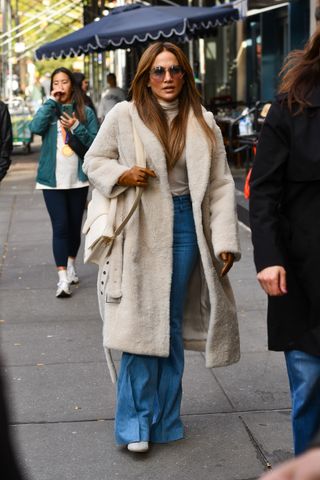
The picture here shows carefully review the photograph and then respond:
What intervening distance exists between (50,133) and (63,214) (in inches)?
26.1

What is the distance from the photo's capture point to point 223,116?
707 inches

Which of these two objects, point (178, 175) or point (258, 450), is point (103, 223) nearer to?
point (178, 175)

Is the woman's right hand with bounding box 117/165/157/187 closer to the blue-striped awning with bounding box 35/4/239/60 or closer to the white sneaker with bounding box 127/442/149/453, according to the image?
the white sneaker with bounding box 127/442/149/453

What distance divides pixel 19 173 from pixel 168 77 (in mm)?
16346

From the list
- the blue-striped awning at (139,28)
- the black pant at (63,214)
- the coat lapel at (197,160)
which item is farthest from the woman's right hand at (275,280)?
the blue-striped awning at (139,28)

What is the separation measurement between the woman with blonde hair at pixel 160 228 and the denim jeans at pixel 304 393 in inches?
38.1

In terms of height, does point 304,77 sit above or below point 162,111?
above

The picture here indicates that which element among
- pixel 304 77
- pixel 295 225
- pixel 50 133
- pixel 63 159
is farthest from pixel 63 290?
pixel 304 77

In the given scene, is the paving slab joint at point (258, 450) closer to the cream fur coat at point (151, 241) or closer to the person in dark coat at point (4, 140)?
the cream fur coat at point (151, 241)

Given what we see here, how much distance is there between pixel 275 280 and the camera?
147 inches

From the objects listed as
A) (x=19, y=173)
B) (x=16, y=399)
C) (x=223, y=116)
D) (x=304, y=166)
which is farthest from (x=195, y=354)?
(x=19, y=173)

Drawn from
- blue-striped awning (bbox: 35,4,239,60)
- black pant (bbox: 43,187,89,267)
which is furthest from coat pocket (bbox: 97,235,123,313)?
blue-striped awning (bbox: 35,4,239,60)

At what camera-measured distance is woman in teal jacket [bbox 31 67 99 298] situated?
26.9 feet

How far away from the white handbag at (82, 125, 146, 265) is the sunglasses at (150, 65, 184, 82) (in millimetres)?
258
